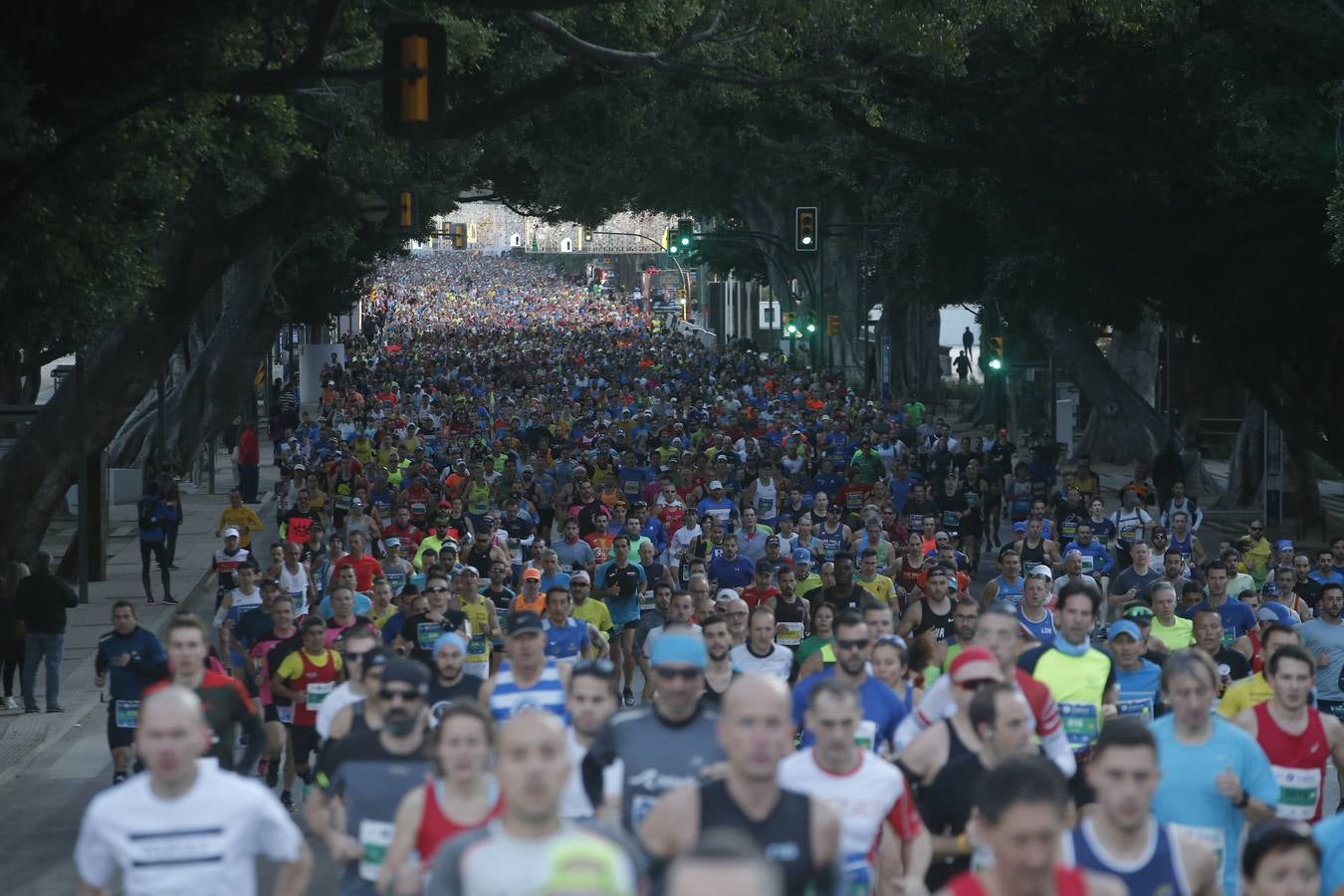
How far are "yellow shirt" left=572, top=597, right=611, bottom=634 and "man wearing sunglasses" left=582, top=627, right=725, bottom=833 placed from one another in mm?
8043

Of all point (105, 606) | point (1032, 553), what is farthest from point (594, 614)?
point (105, 606)

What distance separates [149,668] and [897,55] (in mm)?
13132

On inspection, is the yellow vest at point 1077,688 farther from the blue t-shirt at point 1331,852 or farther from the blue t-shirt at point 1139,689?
the blue t-shirt at point 1331,852

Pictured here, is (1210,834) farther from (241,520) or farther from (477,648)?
(241,520)

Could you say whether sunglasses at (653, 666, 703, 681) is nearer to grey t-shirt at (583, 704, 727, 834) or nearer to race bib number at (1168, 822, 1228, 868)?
grey t-shirt at (583, 704, 727, 834)

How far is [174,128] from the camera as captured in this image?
60.7 feet

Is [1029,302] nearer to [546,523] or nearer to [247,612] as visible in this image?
[546,523]

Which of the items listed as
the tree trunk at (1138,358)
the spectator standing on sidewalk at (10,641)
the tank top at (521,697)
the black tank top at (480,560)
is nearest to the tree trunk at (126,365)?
the spectator standing on sidewalk at (10,641)

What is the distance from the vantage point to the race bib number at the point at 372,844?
7590 mm

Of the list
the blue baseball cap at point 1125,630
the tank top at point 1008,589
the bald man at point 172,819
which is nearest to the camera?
the bald man at point 172,819

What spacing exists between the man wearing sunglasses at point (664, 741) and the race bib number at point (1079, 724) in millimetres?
3063

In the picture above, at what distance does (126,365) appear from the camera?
25000mm

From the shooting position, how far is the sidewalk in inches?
655

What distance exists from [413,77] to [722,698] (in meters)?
4.48
